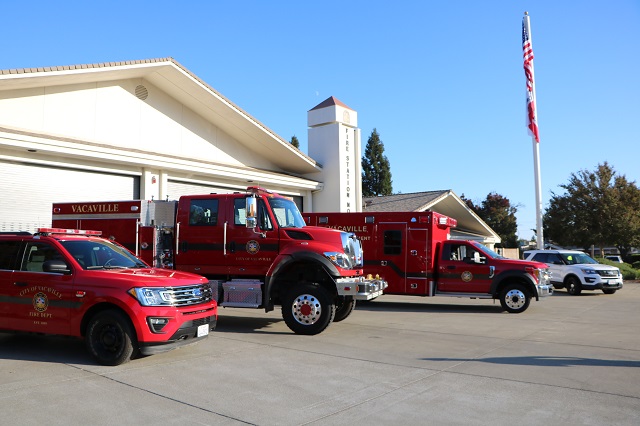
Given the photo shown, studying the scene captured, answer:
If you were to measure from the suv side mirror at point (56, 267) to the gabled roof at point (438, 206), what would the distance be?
22.1 m

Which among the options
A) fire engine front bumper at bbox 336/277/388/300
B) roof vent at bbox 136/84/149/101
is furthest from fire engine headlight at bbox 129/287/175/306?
roof vent at bbox 136/84/149/101

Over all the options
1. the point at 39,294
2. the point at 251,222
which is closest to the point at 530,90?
the point at 251,222

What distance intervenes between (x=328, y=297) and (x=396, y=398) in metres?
4.23

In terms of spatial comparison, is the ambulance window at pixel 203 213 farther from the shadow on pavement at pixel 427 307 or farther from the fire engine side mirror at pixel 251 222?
the shadow on pavement at pixel 427 307

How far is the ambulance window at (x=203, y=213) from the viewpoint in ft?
36.8

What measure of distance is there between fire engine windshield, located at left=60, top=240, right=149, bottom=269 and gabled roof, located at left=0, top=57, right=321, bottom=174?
950 centimetres

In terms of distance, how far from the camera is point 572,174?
123 ft

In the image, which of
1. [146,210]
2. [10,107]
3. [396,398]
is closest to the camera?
[396,398]

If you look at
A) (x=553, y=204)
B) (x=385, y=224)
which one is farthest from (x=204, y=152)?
(x=553, y=204)

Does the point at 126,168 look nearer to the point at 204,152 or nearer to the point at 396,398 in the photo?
the point at 204,152

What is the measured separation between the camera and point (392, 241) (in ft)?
51.4

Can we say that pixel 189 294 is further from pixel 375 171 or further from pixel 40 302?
pixel 375 171

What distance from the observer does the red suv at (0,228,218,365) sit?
7.41 meters

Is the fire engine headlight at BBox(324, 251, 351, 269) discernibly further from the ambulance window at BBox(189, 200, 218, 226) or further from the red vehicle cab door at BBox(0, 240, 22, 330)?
the red vehicle cab door at BBox(0, 240, 22, 330)
